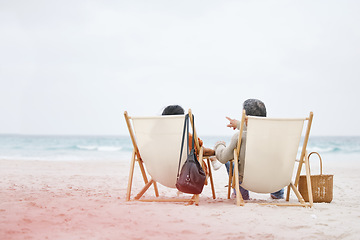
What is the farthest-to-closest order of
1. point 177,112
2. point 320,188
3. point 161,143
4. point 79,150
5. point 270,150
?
point 79,150, point 320,188, point 177,112, point 161,143, point 270,150

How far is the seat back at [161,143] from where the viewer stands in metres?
3.69

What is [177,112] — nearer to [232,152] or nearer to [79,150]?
[232,152]

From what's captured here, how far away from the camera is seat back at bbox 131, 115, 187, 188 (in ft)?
12.1

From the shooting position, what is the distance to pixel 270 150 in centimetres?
360

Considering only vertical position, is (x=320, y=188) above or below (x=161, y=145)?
below

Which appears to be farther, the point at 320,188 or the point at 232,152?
the point at 320,188

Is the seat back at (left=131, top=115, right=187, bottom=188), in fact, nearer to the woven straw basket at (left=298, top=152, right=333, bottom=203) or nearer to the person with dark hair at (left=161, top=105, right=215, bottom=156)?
the person with dark hair at (left=161, top=105, right=215, bottom=156)

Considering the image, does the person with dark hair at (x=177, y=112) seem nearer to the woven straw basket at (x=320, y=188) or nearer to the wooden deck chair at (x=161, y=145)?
the wooden deck chair at (x=161, y=145)

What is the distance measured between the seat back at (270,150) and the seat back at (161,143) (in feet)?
2.15

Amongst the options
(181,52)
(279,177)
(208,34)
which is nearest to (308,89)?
(208,34)

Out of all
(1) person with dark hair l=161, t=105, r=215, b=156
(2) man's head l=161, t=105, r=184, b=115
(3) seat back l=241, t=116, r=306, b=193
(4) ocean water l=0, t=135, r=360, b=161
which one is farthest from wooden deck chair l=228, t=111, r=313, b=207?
(4) ocean water l=0, t=135, r=360, b=161

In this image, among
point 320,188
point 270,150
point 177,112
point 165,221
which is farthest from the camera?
point 320,188

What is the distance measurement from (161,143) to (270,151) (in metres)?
1.06

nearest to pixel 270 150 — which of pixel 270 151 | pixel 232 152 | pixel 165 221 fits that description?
pixel 270 151
